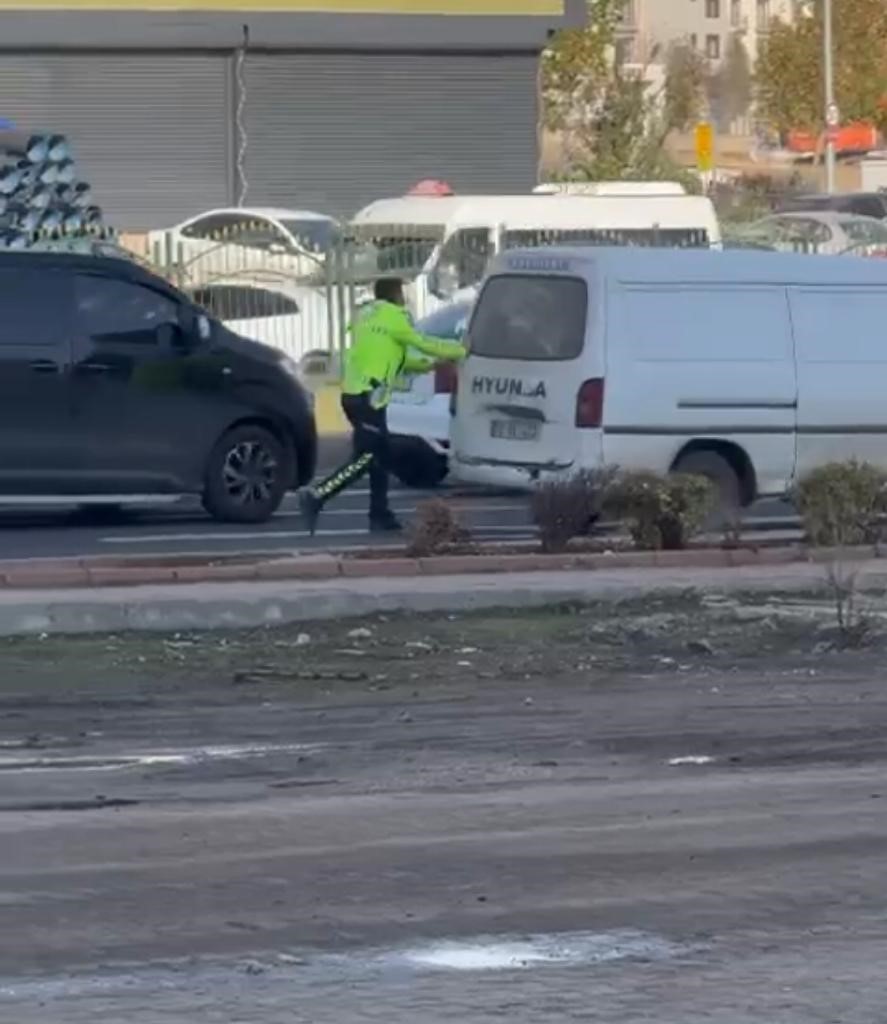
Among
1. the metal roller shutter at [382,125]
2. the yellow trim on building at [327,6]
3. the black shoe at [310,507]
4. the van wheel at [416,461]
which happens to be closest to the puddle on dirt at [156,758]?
the black shoe at [310,507]

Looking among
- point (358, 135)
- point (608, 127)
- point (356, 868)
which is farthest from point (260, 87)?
point (356, 868)

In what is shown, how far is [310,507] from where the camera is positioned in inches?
721

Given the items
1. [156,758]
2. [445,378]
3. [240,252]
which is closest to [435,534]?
[445,378]

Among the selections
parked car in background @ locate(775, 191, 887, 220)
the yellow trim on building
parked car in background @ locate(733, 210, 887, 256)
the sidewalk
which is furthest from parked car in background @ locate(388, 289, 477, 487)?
parked car in background @ locate(775, 191, 887, 220)

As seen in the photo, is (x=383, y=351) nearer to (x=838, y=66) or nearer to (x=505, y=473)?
(x=505, y=473)

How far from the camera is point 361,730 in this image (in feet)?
38.2

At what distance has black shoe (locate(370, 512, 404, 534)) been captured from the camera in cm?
1862

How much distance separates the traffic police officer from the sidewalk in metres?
2.62

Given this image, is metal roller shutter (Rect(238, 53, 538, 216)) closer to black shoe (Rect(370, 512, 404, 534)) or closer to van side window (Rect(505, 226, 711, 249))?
van side window (Rect(505, 226, 711, 249))

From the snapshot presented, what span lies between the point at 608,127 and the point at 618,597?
32418mm

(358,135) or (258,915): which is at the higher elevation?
(358,135)

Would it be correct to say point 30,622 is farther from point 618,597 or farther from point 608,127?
point 608,127

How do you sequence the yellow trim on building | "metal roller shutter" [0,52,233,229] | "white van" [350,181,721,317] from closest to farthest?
"white van" [350,181,721,317] → the yellow trim on building → "metal roller shutter" [0,52,233,229]

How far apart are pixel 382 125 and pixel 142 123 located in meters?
3.63
